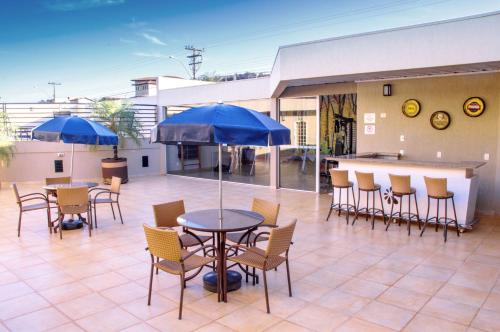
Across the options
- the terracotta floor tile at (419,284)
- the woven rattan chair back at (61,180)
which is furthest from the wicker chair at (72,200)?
the terracotta floor tile at (419,284)

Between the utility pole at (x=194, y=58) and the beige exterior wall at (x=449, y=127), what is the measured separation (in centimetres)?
2564

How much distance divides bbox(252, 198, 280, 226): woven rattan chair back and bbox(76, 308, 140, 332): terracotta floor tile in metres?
1.87

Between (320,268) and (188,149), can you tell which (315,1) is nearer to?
(188,149)

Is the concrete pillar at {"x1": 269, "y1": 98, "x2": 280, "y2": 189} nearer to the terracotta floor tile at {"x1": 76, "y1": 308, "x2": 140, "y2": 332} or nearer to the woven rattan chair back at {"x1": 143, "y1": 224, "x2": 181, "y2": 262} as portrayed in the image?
the woven rattan chair back at {"x1": 143, "y1": 224, "x2": 181, "y2": 262}

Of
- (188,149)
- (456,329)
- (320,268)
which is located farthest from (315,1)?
(456,329)

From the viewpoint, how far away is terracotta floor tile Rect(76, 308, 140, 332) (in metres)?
3.51

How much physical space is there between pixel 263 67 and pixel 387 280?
29375mm

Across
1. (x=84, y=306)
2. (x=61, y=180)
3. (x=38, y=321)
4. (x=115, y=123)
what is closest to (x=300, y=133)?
(x=115, y=123)

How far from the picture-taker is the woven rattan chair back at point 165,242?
3.61 metres

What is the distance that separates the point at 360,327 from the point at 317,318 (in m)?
0.40

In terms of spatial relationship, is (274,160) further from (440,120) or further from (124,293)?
(124,293)

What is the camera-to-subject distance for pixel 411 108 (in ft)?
28.2

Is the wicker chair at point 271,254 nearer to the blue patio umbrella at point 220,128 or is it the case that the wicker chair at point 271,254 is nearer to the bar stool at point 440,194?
the blue patio umbrella at point 220,128

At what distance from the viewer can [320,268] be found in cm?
498
